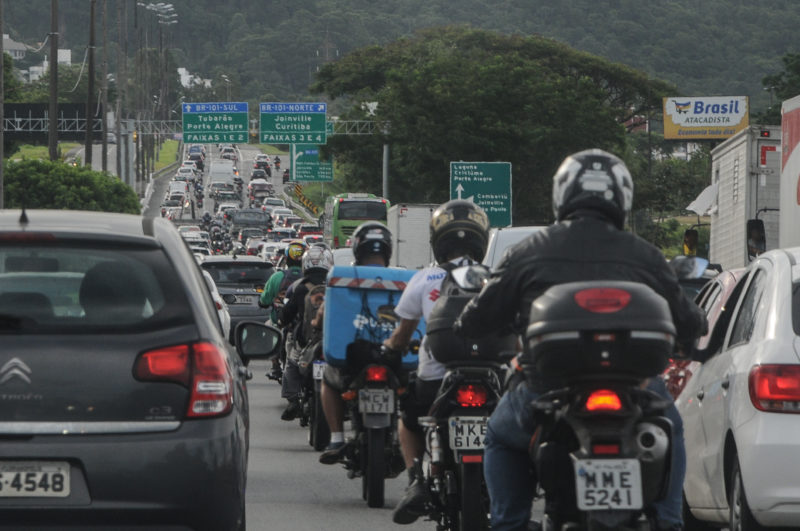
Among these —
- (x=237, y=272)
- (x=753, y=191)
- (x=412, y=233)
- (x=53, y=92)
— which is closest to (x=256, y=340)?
(x=753, y=191)

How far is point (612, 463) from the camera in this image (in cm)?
486

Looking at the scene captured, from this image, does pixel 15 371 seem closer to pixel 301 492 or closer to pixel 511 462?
pixel 511 462

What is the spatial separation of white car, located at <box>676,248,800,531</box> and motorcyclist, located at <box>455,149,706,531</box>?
139cm

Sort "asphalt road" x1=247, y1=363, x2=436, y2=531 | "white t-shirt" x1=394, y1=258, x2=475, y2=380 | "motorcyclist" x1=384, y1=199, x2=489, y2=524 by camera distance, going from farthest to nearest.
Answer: "asphalt road" x1=247, y1=363, x2=436, y2=531, "white t-shirt" x1=394, y1=258, x2=475, y2=380, "motorcyclist" x1=384, y1=199, x2=489, y2=524

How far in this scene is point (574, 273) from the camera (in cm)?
530

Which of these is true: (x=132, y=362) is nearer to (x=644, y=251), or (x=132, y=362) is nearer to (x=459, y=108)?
(x=644, y=251)

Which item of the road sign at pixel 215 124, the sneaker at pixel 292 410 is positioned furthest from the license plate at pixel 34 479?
the road sign at pixel 215 124

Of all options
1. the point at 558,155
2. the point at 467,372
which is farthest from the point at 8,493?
the point at 558,155

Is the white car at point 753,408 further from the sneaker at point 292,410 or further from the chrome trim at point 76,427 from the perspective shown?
the sneaker at point 292,410

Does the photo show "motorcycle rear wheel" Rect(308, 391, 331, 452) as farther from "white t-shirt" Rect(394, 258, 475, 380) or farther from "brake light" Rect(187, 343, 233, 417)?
"brake light" Rect(187, 343, 233, 417)

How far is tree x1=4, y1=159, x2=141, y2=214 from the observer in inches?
2454

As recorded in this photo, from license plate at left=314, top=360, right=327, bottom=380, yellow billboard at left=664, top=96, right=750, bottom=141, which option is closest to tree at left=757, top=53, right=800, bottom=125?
yellow billboard at left=664, top=96, right=750, bottom=141

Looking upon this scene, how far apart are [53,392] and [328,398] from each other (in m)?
5.41

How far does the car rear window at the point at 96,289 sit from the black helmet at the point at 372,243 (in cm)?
516
